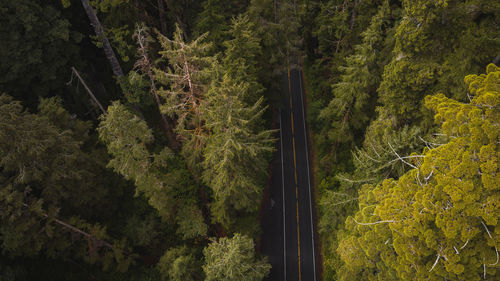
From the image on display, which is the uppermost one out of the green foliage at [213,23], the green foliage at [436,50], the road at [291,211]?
the green foliage at [213,23]

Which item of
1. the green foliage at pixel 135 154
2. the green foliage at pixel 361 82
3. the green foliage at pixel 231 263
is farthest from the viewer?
the green foliage at pixel 361 82

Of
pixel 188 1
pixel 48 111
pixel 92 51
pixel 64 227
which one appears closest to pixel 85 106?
pixel 92 51

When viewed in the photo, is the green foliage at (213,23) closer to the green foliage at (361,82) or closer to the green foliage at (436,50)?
the green foliage at (361,82)

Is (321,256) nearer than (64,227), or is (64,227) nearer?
(64,227)

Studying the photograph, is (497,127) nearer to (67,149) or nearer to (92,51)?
(67,149)

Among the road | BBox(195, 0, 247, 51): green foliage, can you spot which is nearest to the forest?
BBox(195, 0, 247, 51): green foliage

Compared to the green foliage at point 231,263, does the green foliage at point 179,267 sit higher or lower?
lower

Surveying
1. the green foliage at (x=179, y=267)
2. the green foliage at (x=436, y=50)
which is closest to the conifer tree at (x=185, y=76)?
the green foliage at (x=179, y=267)
